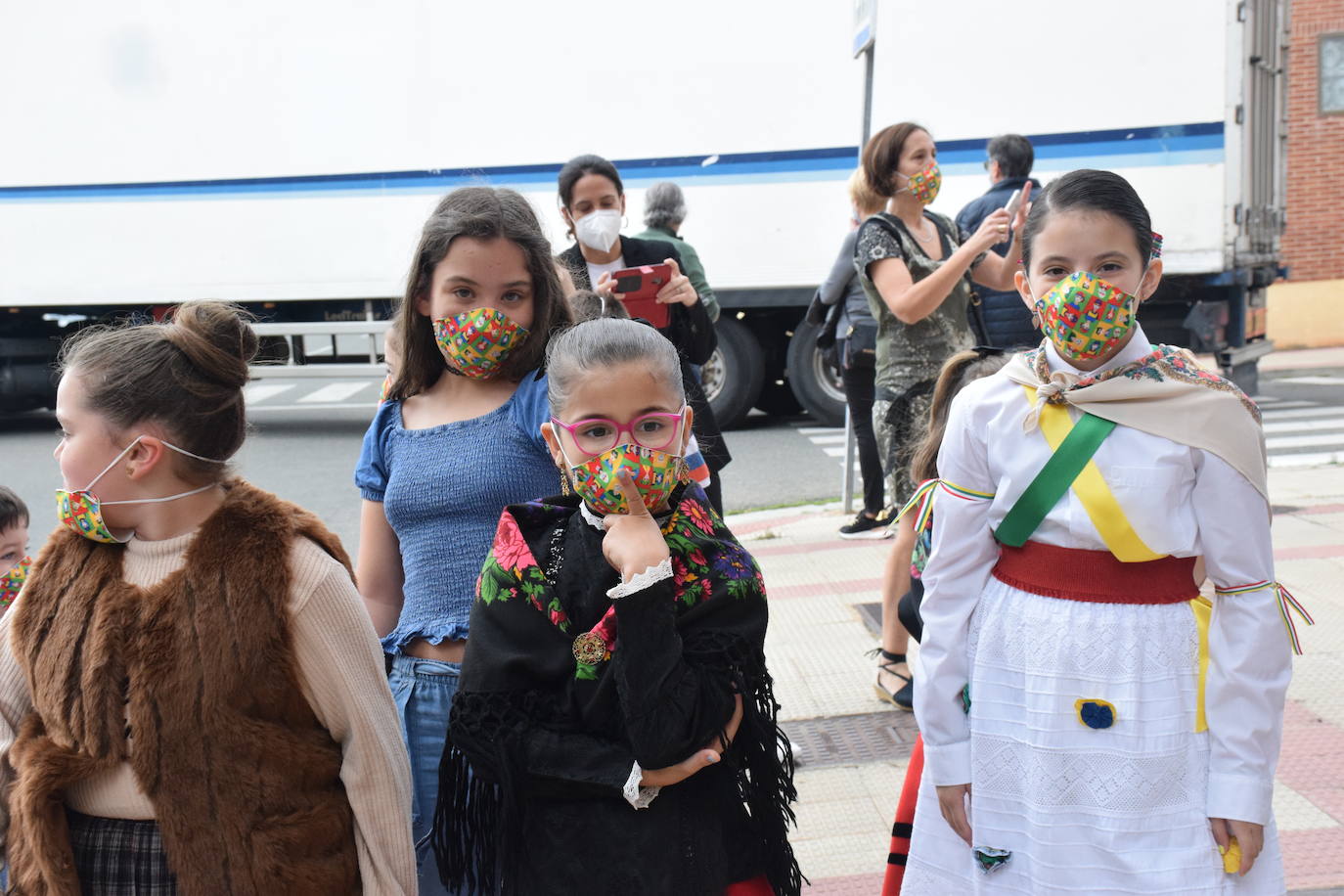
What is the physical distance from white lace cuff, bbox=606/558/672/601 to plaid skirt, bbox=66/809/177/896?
83 centimetres

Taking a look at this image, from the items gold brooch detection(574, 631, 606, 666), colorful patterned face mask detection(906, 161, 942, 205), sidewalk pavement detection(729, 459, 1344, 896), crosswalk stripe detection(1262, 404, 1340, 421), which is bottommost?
sidewalk pavement detection(729, 459, 1344, 896)

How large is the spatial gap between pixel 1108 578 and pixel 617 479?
0.85 meters

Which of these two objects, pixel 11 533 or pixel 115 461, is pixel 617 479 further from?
pixel 11 533

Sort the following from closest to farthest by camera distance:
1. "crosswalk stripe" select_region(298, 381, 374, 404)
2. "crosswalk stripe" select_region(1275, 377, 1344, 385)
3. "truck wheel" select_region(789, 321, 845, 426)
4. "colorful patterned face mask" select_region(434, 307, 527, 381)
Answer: "colorful patterned face mask" select_region(434, 307, 527, 381)
"truck wheel" select_region(789, 321, 845, 426)
"crosswalk stripe" select_region(1275, 377, 1344, 385)
"crosswalk stripe" select_region(298, 381, 374, 404)

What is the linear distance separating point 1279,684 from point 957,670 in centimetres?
52

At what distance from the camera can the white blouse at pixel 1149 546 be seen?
1.94m

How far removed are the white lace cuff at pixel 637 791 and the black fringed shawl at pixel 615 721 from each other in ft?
0.04

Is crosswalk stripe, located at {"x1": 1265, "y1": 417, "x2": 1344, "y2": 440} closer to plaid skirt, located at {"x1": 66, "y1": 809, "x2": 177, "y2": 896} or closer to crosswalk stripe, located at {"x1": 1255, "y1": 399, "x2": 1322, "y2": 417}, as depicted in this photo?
crosswalk stripe, located at {"x1": 1255, "y1": 399, "x2": 1322, "y2": 417}

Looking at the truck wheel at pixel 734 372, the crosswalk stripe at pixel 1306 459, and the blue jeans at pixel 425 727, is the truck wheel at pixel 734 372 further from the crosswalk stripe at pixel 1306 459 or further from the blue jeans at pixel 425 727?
the blue jeans at pixel 425 727

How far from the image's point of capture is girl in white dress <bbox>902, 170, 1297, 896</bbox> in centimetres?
197

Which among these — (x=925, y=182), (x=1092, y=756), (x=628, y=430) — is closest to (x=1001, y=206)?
(x=925, y=182)

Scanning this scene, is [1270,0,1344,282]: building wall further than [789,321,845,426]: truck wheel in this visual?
Yes

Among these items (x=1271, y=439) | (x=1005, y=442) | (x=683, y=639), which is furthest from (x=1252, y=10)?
(x=683, y=639)

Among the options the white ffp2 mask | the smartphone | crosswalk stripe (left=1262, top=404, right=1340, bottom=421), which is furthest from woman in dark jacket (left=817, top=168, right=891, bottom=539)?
crosswalk stripe (left=1262, top=404, right=1340, bottom=421)
